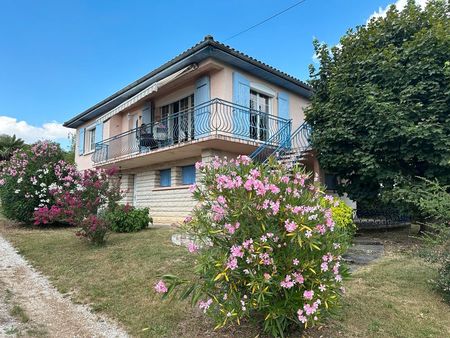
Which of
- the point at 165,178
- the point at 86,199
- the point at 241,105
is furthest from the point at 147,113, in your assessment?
the point at 86,199

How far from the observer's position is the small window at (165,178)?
1644cm

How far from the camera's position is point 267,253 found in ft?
12.4

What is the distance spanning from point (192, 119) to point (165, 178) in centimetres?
365

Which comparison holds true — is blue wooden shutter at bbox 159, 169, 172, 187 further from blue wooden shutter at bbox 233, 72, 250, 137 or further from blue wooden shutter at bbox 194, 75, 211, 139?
blue wooden shutter at bbox 233, 72, 250, 137

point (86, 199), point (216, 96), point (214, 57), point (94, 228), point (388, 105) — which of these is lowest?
point (94, 228)

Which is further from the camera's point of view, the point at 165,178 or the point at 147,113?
the point at 147,113

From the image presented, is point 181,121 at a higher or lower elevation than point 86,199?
higher

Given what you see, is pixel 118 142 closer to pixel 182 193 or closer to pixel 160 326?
pixel 182 193

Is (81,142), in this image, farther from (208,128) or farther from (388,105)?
(388,105)

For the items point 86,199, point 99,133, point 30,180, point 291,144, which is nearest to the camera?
point 86,199

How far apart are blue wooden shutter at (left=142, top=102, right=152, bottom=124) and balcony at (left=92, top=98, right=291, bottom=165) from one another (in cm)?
80

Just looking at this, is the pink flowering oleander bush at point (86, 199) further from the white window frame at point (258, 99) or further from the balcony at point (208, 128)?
the white window frame at point (258, 99)

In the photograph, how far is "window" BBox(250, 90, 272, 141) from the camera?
1455cm

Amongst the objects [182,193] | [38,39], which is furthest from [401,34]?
[38,39]
